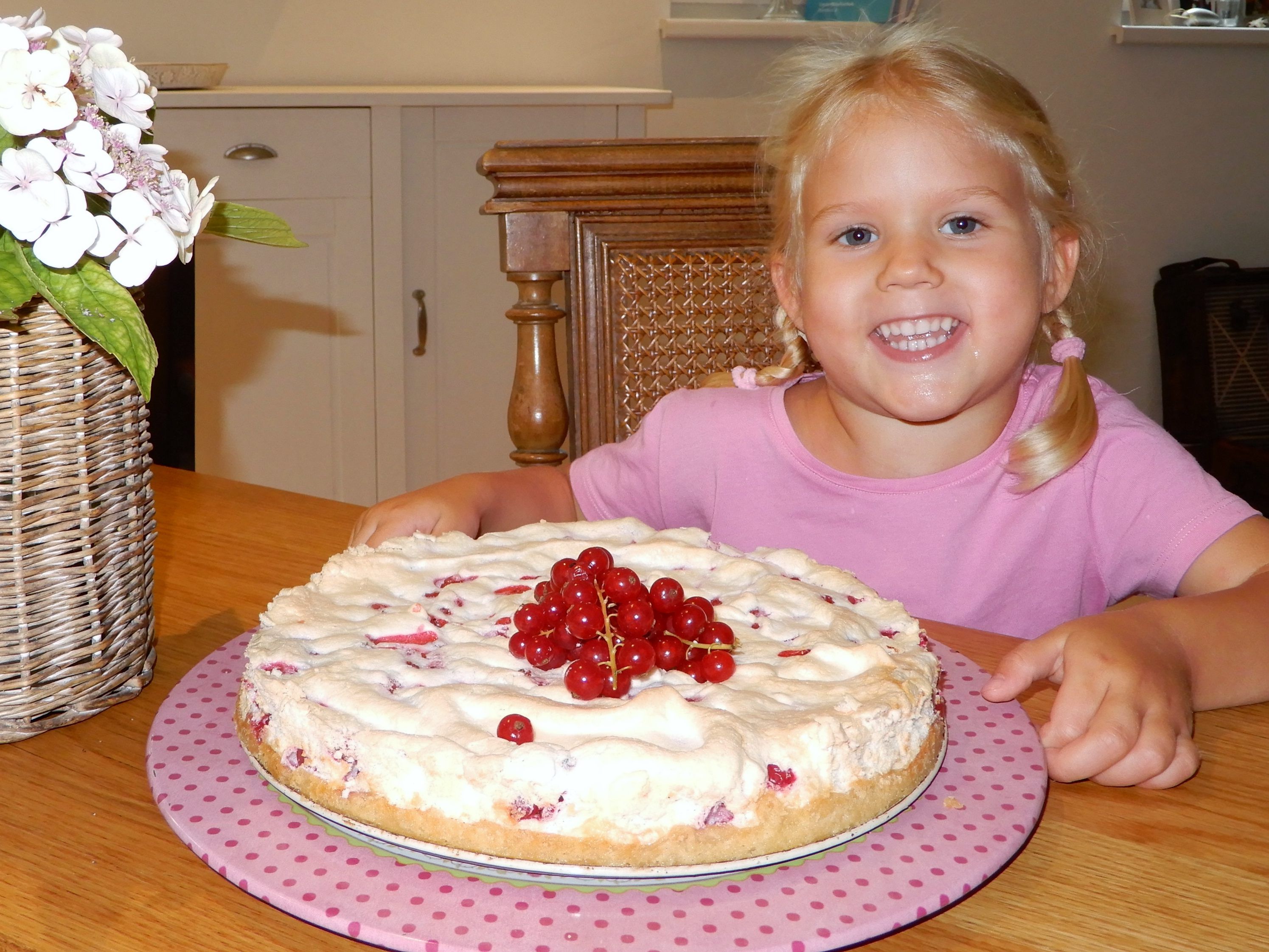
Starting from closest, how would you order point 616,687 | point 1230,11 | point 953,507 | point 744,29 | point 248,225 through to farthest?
point 616,687, point 248,225, point 953,507, point 744,29, point 1230,11

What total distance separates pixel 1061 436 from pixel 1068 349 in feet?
0.41

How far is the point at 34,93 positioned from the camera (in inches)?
28.3

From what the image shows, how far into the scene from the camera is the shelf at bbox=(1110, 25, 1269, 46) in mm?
4180

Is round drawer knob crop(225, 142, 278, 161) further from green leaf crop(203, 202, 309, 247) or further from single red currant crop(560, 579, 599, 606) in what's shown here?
single red currant crop(560, 579, 599, 606)

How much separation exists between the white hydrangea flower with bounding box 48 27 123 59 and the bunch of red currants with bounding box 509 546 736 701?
0.45 metres

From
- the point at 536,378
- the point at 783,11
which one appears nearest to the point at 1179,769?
the point at 536,378

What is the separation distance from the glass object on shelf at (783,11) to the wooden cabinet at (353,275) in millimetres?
702

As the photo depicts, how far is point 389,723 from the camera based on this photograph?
68 cm

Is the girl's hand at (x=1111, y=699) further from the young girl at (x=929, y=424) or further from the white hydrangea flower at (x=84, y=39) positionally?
the white hydrangea flower at (x=84, y=39)

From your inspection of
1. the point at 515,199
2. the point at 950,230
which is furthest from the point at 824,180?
the point at 515,199

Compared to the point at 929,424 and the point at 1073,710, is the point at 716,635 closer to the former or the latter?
the point at 1073,710

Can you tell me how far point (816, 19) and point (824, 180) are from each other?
2.76m

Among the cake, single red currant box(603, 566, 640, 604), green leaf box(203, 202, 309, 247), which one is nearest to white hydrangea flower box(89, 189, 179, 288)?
green leaf box(203, 202, 309, 247)

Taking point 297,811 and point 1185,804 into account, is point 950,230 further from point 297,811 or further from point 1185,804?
point 297,811
